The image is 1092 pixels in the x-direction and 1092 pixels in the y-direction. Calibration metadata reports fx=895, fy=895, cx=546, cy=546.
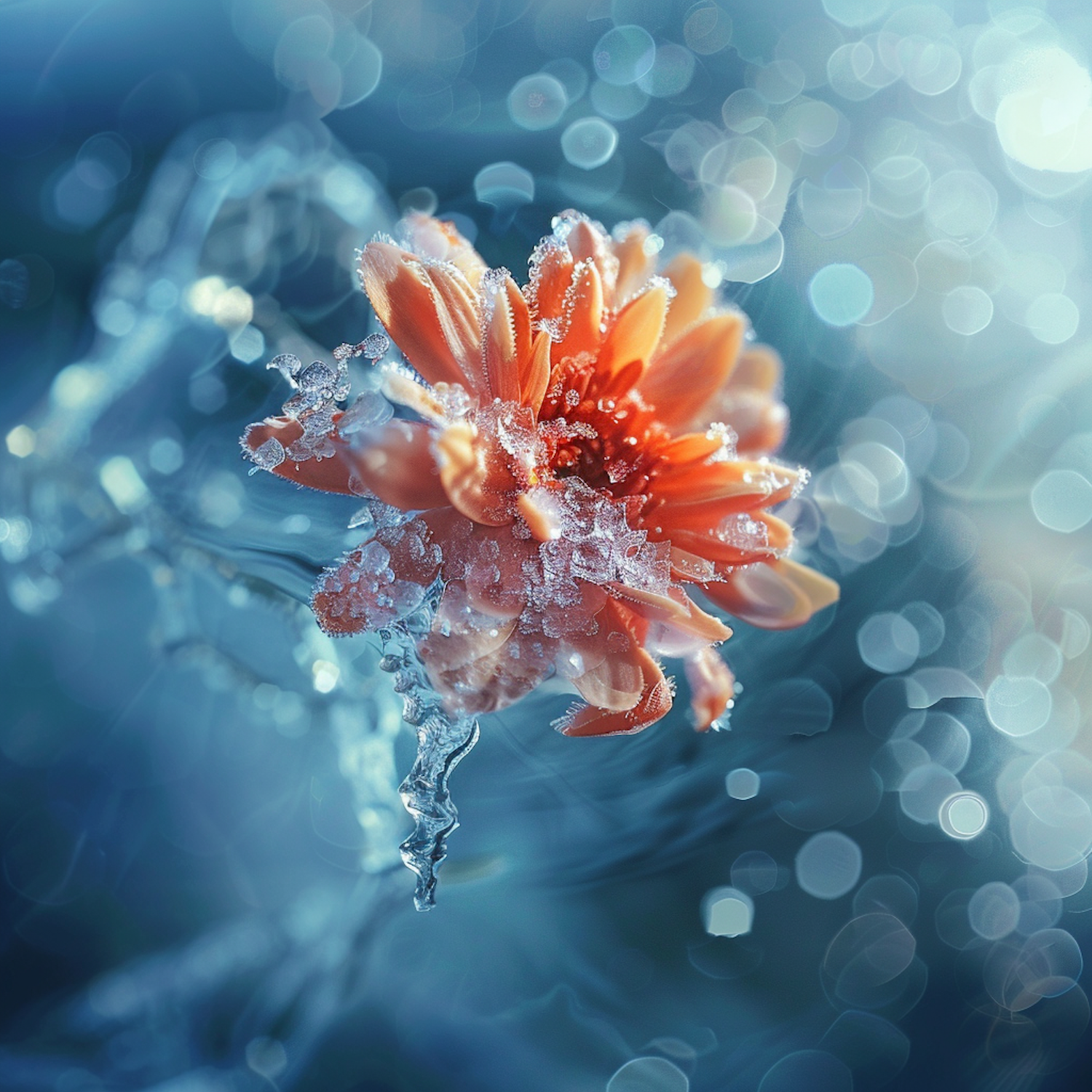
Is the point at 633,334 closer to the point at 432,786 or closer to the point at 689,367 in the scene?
the point at 689,367

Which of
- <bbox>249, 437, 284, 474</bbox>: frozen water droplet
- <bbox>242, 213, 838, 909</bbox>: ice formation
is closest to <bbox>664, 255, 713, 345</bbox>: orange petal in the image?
<bbox>242, 213, 838, 909</bbox>: ice formation

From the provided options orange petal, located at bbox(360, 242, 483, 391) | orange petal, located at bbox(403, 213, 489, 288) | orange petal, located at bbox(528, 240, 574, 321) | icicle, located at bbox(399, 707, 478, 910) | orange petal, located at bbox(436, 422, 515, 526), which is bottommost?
icicle, located at bbox(399, 707, 478, 910)

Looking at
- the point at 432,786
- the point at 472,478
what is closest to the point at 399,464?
the point at 472,478

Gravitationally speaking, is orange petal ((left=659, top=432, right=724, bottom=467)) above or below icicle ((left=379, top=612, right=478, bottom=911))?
above

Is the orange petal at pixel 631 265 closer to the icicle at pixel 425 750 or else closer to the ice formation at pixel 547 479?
the ice formation at pixel 547 479

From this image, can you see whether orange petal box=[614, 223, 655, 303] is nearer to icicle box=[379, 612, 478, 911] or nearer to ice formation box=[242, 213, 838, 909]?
ice formation box=[242, 213, 838, 909]

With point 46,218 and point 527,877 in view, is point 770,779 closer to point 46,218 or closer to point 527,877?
point 527,877

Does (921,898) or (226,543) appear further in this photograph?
(921,898)

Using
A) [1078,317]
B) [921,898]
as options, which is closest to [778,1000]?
[921,898]
